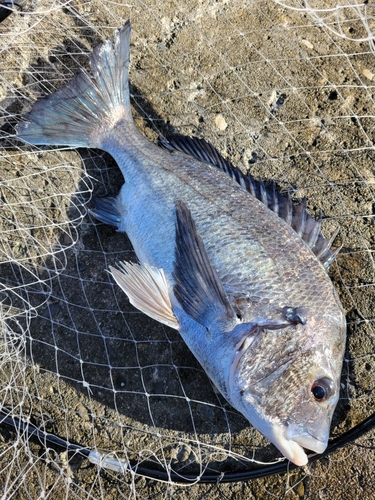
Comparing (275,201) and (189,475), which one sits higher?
(275,201)

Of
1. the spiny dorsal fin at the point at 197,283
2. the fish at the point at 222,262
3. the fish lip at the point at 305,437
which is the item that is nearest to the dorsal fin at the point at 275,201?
the fish at the point at 222,262

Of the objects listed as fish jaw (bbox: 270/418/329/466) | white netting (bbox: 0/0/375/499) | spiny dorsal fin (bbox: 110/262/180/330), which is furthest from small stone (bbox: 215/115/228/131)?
fish jaw (bbox: 270/418/329/466)

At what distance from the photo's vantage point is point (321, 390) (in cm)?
186

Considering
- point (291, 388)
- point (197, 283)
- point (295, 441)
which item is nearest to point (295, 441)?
point (295, 441)

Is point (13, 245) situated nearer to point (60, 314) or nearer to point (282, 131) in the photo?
point (60, 314)

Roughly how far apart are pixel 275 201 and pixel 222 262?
18.8 inches

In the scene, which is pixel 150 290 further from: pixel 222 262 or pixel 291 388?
pixel 291 388

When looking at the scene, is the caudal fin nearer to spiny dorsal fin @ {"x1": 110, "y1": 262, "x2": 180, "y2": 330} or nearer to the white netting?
the white netting

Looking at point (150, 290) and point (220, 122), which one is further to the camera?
point (220, 122)

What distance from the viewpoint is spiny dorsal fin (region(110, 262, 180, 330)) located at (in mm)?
2125

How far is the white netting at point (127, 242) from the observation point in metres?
2.37

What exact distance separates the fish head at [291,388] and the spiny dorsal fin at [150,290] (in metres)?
0.46

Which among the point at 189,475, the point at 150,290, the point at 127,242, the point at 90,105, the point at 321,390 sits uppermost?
the point at 90,105

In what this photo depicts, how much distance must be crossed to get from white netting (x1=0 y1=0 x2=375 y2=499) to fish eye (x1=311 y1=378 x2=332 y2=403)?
1.90ft
